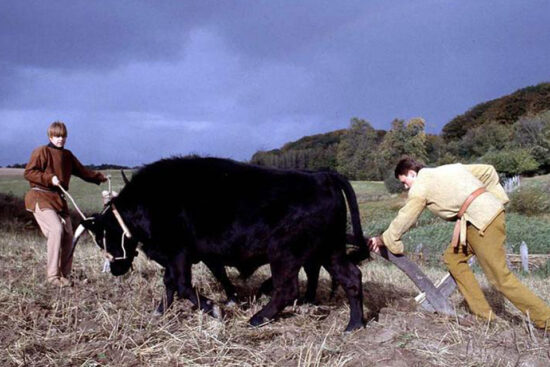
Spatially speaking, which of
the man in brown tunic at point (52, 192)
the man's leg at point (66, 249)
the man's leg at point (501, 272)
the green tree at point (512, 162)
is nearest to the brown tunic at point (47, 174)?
the man in brown tunic at point (52, 192)

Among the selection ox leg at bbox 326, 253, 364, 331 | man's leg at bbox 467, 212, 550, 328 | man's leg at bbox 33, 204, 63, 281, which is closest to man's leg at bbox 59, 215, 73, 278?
man's leg at bbox 33, 204, 63, 281

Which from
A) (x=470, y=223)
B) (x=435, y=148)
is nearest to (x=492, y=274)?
(x=470, y=223)

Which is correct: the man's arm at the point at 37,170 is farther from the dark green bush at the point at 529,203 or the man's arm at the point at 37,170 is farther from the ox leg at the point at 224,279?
the dark green bush at the point at 529,203

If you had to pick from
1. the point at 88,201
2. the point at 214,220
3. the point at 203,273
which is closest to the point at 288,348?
the point at 214,220

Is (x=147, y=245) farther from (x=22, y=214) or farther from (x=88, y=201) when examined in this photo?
(x=88, y=201)

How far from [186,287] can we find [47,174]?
8.54 feet

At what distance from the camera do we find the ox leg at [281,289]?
16.6ft

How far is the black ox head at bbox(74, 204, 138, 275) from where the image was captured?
5.77 metres

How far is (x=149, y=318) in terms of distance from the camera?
5070 mm

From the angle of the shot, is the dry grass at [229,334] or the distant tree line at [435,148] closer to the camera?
the dry grass at [229,334]

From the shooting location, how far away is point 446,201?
211 inches

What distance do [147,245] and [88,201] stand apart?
17.3 meters

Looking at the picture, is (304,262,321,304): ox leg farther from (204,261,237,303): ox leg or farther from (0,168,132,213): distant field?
(0,168,132,213): distant field

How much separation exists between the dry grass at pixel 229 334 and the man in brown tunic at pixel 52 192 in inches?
14.3
